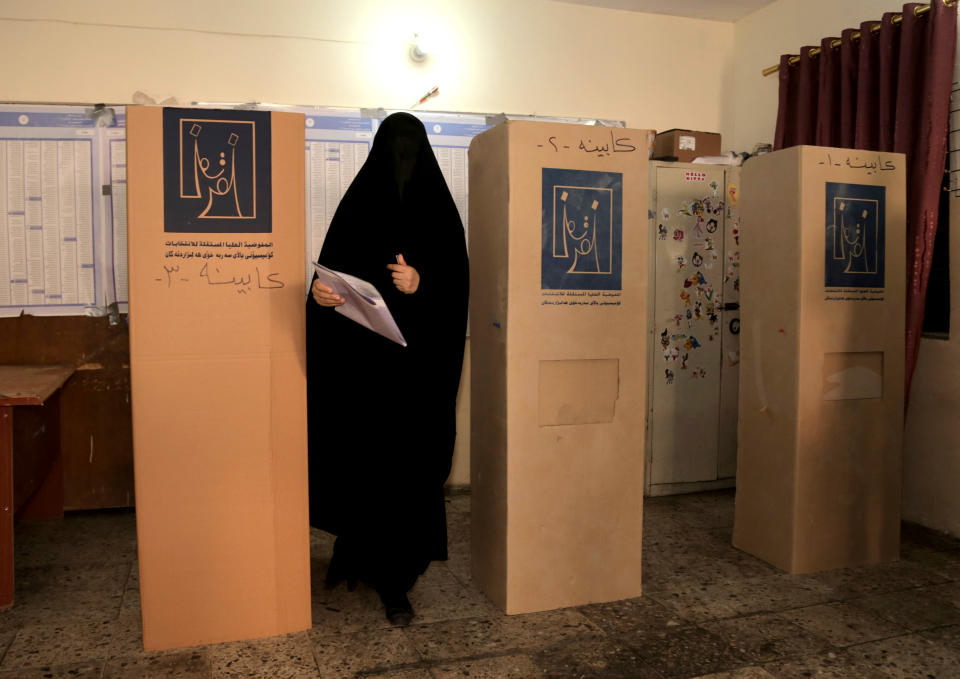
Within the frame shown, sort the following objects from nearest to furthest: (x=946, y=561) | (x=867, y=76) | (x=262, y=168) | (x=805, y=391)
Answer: (x=262, y=168) → (x=805, y=391) → (x=946, y=561) → (x=867, y=76)

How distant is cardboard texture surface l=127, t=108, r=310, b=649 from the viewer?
1.87m

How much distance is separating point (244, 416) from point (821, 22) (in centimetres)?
A: 315

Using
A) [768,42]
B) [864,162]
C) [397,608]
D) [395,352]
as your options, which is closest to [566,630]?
[397,608]

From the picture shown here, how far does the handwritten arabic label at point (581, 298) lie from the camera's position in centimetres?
214

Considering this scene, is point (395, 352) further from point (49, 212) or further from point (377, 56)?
point (49, 212)

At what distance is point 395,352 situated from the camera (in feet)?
Answer: 7.27

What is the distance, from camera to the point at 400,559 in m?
2.22

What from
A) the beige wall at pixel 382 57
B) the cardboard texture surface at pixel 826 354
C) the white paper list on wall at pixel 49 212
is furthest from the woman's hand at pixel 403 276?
the white paper list on wall at pixel 49 212

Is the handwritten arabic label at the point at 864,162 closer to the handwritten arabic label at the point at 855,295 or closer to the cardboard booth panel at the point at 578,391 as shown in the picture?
the handwritten arabic label at the point at 855,295

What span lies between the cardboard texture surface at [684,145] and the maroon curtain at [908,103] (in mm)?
446

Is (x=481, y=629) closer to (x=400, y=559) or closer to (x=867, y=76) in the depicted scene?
(x=400, y=559)

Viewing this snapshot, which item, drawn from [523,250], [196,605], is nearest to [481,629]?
[196,605]

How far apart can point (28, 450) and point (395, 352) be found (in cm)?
155

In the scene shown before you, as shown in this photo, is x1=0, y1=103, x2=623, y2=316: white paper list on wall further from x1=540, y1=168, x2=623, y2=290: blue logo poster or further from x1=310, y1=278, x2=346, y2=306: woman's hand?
x1=540, y1=168, x2=623, y2=290: blue logo poster
